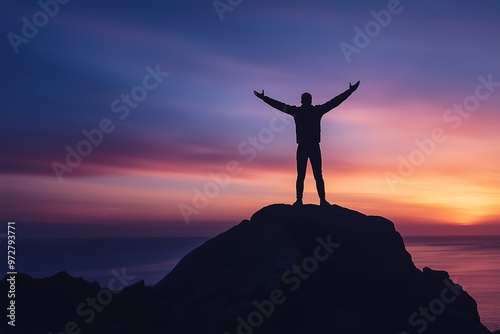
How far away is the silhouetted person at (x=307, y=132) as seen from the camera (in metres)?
17.5

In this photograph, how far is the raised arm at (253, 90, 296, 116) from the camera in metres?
17.7

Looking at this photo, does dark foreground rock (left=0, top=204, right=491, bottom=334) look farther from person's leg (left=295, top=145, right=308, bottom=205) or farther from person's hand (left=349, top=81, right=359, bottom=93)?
person's hand (left=349, top=81, right=359, bottom=93)

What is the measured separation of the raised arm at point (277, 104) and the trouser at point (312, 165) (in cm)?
126

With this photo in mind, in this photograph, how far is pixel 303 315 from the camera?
45.1 ft

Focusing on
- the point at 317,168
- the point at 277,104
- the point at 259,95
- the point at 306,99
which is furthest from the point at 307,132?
the point at 259,95

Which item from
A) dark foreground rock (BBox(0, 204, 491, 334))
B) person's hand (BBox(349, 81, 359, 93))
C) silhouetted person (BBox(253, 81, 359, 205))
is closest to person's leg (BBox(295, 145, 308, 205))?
silhouetted person (BBox(253, 81, 359, 205))

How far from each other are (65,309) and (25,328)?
960 mm

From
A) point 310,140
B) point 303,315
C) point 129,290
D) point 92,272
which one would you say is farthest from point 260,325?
point 92,272

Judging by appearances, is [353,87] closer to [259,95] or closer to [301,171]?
[259,95]

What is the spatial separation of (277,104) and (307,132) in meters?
1.38

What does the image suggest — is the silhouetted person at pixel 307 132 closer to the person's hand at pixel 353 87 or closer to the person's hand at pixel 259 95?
the person's hand at pixel 259 95

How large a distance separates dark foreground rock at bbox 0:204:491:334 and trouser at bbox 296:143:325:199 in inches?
31.6

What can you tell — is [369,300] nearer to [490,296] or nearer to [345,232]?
[345,232]

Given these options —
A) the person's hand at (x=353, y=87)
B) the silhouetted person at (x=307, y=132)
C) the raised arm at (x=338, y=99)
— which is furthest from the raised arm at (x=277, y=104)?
the person's hand at (x=353, y=87)
